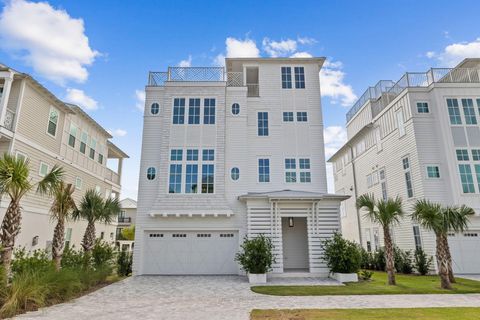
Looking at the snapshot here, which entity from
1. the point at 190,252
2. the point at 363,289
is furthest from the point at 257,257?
the point at 363,289

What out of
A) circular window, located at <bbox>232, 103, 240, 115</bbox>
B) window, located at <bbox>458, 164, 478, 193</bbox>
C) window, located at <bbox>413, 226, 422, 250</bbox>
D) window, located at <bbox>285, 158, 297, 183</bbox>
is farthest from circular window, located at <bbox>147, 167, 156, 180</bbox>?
window, located at <bbox>458, 164, 478, 193</bbox>

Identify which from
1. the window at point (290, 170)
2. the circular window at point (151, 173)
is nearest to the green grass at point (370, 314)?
the window at point (290, 170)

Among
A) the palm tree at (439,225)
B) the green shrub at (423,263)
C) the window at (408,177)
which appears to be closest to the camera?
the palm tree at (439,225)

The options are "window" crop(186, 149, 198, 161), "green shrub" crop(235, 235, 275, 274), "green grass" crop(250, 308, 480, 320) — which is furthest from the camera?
"window" crop(186, 149, 198, 161)

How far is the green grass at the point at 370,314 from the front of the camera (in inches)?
250

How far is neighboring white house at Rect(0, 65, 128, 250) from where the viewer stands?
13.2 m

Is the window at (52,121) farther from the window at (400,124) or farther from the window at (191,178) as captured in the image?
the window at (400,124)

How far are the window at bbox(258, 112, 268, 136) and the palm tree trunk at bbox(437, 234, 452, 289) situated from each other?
9441 mm

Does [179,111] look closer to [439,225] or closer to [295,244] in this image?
→ [295,244]

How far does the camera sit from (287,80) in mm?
16766

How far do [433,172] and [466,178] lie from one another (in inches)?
64.6

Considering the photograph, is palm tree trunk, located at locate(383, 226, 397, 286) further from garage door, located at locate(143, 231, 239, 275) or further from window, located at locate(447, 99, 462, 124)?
window, located at locate(447, 99, 462, 124)

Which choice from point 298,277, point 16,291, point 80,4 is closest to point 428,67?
point 298,277

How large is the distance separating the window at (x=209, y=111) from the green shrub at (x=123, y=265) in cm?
841
